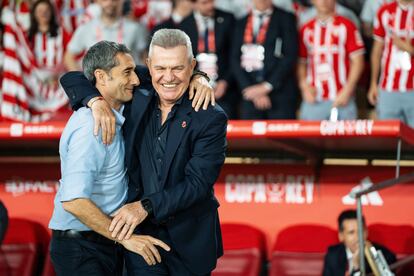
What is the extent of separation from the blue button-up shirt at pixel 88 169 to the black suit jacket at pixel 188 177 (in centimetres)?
6

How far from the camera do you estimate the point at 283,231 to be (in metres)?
7.34

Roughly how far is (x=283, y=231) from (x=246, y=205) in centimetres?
47

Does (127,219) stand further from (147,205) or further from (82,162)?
(82,162)

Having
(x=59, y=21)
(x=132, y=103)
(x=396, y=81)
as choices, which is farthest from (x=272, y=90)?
(x=132, y=103)

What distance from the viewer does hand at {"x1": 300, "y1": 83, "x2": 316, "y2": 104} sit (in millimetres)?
7375

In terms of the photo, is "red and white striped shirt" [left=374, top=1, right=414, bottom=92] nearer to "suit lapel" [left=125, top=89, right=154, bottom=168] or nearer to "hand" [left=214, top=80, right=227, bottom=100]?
"hand" [left=214, top=80, right=227, bottom=100]

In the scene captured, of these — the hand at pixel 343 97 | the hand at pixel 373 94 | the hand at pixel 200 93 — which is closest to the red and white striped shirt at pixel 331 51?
the hand at pixel 343 97

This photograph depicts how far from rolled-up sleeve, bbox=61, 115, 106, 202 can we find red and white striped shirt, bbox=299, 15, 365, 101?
3.63m

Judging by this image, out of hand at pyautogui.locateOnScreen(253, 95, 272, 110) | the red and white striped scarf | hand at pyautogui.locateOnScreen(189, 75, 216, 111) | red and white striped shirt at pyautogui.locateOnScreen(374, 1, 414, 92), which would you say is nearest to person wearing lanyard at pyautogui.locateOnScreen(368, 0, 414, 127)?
red and white striped shirt at pyautogui.locateOnScreen(374, 1, 414, 92)

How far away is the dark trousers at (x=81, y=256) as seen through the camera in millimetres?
4250

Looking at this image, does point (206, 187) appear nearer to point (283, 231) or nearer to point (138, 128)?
point (138, 128)

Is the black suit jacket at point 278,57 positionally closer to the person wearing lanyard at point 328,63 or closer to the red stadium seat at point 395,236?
the person wearing lanyard at point 328,63

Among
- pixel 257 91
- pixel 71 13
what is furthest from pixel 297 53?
pixel 71 13

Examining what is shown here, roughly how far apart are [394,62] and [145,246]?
12.7ft
